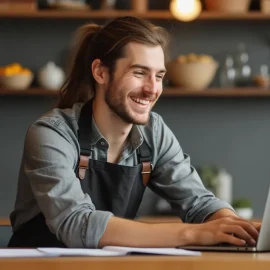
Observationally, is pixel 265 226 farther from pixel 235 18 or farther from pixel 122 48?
pixel 235 18

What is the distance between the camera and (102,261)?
4.81 feet

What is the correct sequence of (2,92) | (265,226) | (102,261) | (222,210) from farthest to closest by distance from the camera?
(2,92) < (222,210) < (265,226) < (102,261)

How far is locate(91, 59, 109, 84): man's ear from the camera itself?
7.77 ft

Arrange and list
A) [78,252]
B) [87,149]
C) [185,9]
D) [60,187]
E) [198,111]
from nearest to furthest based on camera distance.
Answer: [78,252] < [60,187] < [87,149] < [185,9] < [198,111]

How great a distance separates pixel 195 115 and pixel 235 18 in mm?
601

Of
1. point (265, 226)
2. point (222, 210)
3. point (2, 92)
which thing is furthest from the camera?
point (2, 92)

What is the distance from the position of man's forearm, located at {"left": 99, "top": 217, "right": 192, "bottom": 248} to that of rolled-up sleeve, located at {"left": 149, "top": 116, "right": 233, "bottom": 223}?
19.9 inches

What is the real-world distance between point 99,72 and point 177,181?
0.41m

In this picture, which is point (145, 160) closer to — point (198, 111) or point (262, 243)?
point (262, 243)

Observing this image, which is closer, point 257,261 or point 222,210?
point 257,261

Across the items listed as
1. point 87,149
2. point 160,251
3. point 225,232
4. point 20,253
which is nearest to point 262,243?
point 225,232

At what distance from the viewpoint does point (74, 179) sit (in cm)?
199

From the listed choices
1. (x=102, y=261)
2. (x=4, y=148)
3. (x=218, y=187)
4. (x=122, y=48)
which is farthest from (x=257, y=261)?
(x=4, y=148)

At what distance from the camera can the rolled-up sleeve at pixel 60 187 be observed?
5.99 ft
